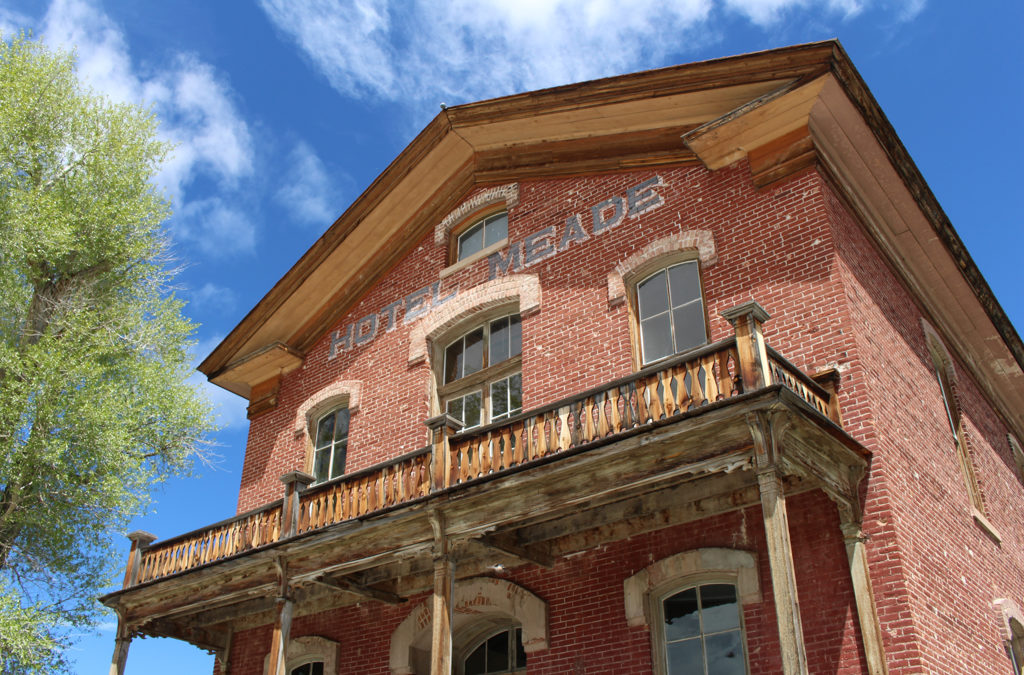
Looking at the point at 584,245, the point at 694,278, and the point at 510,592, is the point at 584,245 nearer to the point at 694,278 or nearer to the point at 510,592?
the point at 694,278

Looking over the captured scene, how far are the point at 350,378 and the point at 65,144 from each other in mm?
7713

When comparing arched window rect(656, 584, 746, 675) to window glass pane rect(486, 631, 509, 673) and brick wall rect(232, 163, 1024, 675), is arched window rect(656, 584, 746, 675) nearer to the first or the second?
brick wall rect(232, 163, 1024, 675)

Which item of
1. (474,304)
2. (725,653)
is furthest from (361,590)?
(725,653)

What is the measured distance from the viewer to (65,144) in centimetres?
1748

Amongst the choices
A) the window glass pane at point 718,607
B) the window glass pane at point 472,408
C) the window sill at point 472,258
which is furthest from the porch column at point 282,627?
the window sill at point 472,258

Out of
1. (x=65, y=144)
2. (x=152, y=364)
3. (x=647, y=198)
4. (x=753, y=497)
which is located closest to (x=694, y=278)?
(x=647, y=198)

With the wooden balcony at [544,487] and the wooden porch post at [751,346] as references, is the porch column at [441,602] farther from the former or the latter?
the wooden porch post at [751,346]

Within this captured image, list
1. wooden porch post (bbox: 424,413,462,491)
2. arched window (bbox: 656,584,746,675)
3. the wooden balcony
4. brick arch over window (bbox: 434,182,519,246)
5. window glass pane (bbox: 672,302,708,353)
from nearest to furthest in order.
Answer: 1. the wooden balcony
2. arched window (bbox: 656,584,746,675)
3. wooden porch post (bbox: 424,413,462,491)
4. window glass pane (bbox: 672,302,708,353)
5. brick arch over window (bbox: 434,182,519,246)

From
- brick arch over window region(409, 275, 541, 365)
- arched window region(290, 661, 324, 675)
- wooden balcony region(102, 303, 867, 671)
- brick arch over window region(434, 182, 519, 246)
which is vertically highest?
brick arch over window region(434, 182, 519, 246)

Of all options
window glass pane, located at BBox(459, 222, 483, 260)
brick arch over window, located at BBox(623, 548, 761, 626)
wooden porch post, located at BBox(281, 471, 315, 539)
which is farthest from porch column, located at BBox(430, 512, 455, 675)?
window glass pane, located at BBox(459, 222, 483, 260)

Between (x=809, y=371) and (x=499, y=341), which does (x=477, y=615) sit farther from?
(x=809, y=371)

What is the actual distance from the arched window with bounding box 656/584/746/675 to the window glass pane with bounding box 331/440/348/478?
286 inches

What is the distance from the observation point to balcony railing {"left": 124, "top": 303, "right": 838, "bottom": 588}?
8.59m

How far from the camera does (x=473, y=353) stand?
14.7 m
